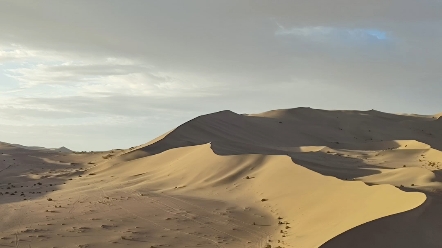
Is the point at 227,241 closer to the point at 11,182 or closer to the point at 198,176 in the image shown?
the point at 198,176

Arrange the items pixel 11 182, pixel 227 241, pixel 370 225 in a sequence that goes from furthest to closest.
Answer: pixel 11 182, pixel 227 241, pixel 370 225

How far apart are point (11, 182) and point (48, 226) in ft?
40.4

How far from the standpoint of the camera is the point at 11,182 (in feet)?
69.3

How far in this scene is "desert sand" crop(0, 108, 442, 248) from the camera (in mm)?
7406

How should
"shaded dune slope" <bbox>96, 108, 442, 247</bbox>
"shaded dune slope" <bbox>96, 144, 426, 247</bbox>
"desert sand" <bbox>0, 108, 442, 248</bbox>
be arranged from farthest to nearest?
"shaded dune slope" <bbox>96, 108, 442, 247</bbox> < "shaded dune slope" <bbox>96, 144, 426, 247</bbox> < "desert sand" <bbox>0, 108, 442, 248</bbox>

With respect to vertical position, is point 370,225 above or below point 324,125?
below

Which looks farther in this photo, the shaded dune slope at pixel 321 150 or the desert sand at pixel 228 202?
the shaded dune slope at pixel 321 150

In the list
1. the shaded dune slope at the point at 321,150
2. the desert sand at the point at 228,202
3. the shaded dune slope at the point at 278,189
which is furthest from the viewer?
the shaded dune slope at the point at 321,150

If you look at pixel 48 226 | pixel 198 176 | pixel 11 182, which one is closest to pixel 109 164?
pixel 11 182

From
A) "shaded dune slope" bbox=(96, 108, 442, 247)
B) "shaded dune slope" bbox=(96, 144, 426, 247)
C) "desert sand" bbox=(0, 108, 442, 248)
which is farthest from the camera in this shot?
"shaded dune slope" bbox=(96, 108, 442, 247)

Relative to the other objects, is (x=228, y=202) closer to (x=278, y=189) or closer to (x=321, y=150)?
(x=278, y=189)

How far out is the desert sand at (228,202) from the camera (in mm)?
7406

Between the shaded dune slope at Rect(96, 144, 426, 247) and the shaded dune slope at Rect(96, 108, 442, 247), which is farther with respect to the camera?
the shaded dune slope at Rect(96, 108, 442, 247)

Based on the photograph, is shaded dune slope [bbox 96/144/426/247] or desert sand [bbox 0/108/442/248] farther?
shaded dune slope [bbox 96/144/426/247]
